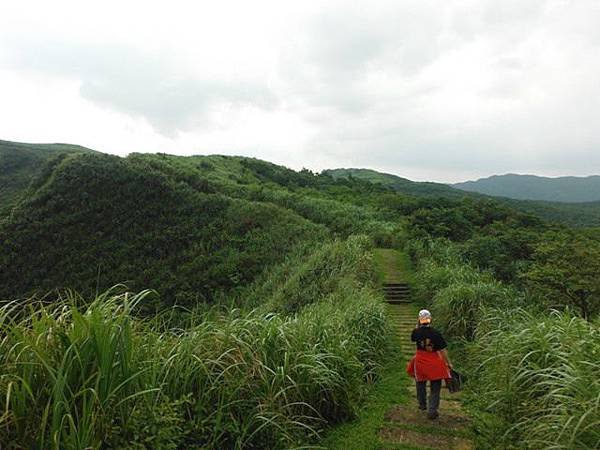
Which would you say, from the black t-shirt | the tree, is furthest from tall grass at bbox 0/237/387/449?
the tree

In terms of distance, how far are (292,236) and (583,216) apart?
51659 millimetres

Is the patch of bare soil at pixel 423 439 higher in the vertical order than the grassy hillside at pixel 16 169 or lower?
lower

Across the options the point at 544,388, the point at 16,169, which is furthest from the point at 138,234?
the point at 16,169

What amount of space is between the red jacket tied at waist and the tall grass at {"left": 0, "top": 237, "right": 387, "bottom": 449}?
2.73 ft

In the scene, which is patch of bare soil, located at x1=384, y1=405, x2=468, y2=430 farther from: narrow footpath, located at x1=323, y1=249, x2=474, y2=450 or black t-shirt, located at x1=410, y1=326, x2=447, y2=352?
black t-shirt, located at x1=410, y1=326, x2=447, y2=352

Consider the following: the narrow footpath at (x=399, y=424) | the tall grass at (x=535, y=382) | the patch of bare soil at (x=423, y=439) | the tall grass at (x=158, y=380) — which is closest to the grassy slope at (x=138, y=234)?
the narrow footpath at (x=399, y=424)

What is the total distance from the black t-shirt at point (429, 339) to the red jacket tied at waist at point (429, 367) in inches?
2.8

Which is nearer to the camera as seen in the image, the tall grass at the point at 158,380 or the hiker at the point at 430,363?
the tall grass at the point at 158,380

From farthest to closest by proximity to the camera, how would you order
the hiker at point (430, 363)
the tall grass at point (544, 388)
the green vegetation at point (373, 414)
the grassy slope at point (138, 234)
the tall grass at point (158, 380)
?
the grassy slope at point (138, 234), the hiker at point (430, 363), the green vegetation at point (373, 414), the tall grass at point (544, 388), the tall grass at point (158, 380)

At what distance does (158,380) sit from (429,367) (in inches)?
128

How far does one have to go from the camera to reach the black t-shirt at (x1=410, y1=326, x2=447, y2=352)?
536 cm

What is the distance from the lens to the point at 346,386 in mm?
5488

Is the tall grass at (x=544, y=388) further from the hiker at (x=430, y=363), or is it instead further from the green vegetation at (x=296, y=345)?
the hiker at (x=430, y=363)

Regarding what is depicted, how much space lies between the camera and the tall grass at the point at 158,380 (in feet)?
9.57
